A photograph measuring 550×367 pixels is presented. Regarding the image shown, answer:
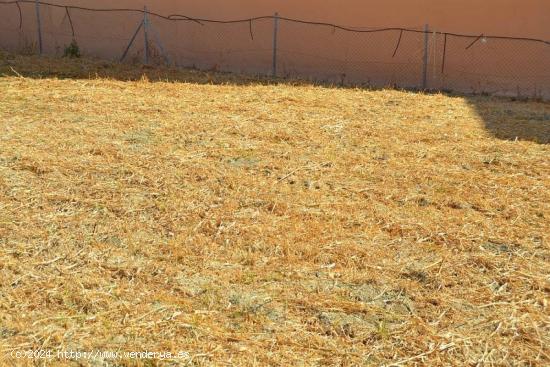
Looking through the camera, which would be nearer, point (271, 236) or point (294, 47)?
point (271, 236)

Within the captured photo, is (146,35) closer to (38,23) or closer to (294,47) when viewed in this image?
(38,23)

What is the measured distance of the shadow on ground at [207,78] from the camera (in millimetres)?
8544

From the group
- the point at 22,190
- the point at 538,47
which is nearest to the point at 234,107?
the point at 22,190

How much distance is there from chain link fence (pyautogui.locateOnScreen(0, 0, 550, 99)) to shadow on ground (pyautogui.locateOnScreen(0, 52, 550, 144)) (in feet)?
2.11

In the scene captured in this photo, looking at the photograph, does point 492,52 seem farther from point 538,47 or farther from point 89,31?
point 89,31

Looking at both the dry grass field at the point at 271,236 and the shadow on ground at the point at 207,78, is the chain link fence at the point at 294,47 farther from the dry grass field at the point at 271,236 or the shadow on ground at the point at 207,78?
the dry grass field at the point at 271,236

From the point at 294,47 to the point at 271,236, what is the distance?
26.4ft

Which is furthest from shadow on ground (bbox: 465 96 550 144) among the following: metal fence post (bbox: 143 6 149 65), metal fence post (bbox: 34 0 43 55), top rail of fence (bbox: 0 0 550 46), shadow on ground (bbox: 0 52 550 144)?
metal fence post (bbox: 34 0 43 55)

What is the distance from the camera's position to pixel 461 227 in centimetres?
502

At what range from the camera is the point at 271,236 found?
15.6 feet

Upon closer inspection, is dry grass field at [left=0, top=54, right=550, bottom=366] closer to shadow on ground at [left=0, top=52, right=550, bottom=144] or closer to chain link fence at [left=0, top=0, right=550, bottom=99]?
shadow on ground at [left=0, top=52, right=550, bottom=144]

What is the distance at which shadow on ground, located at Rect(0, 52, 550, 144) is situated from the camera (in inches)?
336

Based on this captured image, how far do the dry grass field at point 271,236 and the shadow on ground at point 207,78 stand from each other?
6.0 inches

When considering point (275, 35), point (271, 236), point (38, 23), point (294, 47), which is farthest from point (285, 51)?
point (271, 236)
